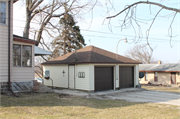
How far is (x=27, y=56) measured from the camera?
1319 centimetres

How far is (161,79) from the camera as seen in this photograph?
29.7 metres

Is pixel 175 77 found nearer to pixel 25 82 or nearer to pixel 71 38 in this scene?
pixel 71 38

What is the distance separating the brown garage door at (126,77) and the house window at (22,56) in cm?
889

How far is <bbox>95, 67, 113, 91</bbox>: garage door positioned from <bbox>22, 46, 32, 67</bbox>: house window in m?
5.63

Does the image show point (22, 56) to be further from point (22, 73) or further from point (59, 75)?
point (59, 75)

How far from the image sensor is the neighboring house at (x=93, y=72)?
50.3ft

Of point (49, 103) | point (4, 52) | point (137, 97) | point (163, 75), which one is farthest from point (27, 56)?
point (163, 75)

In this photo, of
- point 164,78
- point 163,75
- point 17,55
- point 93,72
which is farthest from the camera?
point 163,75

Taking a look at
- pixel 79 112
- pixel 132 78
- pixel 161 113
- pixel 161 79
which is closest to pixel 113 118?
pixel 79 112

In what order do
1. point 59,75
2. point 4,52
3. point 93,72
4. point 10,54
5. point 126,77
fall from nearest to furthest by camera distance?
1. point 4,52
2. point 10,54
3. point 93,72
4. point 59,75
5. point 126,77

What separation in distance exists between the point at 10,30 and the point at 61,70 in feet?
24.3

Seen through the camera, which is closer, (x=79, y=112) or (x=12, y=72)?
(x=79, y=112)

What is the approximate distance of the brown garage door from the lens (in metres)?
18.2

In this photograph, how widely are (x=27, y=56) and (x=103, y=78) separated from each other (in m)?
6.82
